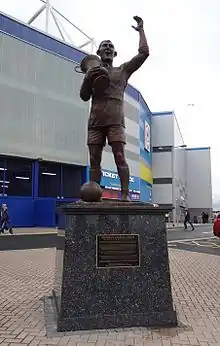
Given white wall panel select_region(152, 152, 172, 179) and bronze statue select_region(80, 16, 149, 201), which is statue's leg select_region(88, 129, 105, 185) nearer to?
bronze statue select_region(80, 16, 149, 201)

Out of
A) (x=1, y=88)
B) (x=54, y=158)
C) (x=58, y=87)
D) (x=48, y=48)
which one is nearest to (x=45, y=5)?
(x=48, y=48)

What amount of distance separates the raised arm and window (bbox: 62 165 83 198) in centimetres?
2674

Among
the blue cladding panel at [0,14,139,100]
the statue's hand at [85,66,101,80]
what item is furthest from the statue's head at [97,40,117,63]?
the blue cladding panel at [0,14,139,100]

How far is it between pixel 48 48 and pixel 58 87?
309cm

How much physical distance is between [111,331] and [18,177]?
25.6 m

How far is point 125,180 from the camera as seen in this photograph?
5.66 m

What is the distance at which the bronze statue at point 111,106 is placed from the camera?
551 centimetres

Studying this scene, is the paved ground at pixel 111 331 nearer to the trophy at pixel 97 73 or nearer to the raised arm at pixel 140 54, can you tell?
the trophy at pixel 97 73

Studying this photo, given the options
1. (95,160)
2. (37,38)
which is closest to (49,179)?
(37,38)

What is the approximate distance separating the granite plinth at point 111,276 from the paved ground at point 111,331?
19 cm

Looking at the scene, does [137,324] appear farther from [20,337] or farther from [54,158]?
[54,158]

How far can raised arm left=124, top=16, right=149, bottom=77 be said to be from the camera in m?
5.55

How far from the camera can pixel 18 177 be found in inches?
1142

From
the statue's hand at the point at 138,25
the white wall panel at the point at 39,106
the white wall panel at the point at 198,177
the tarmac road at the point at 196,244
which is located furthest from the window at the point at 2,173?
the white wall panel at the point at 198,177
